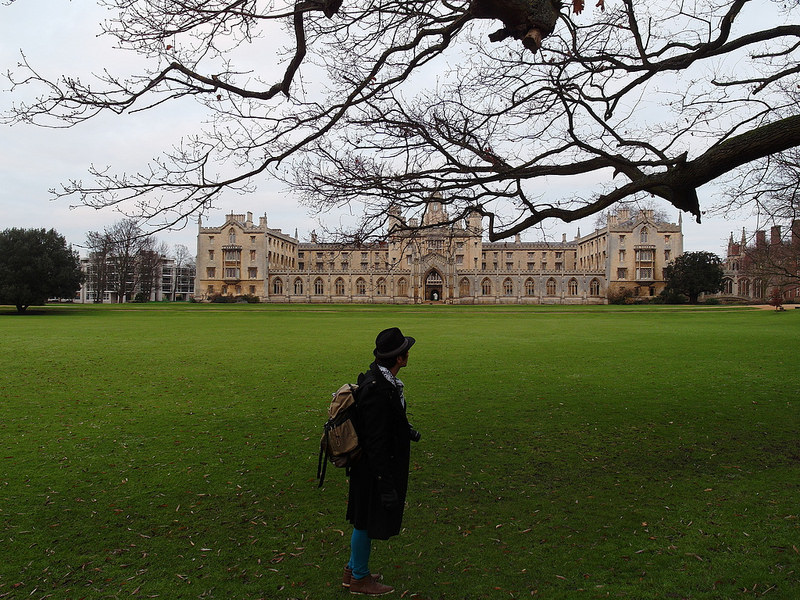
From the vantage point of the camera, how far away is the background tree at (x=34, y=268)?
40.9m

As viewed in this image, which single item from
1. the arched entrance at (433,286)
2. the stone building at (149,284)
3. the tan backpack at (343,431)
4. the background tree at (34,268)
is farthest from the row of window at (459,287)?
the tan backpack at (343,431)

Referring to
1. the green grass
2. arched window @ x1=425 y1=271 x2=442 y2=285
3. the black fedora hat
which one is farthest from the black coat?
arched window @ x1=425 y1=271 x2=442 y2=285

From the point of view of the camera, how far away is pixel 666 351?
16750 millimetres

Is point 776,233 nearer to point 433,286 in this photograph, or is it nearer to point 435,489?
point 435,489

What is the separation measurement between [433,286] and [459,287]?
13.7 ft

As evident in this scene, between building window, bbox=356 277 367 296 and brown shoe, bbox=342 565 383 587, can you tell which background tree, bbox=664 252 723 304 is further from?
brown shoe, bbox=342 565 383 587

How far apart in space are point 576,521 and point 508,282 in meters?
81.1

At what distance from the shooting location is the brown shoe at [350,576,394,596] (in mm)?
3721

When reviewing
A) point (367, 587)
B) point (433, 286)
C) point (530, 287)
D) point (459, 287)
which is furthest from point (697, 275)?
point (367, 587)

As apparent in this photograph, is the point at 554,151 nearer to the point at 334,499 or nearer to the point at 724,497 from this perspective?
the point at 724,497

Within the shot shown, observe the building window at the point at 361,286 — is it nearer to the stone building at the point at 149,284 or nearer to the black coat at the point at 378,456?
the stone building at the point at 149,284

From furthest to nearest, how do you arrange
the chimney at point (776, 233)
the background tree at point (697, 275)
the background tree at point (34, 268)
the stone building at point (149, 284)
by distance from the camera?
the stone building at point (149, 284) → the background tree at point (697, 275) → the background tree at point (34, 268) → the chimney at point (776, 233)

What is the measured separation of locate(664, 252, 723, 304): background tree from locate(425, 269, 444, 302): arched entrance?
3263cm

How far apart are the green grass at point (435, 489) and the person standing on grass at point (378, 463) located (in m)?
0.38
